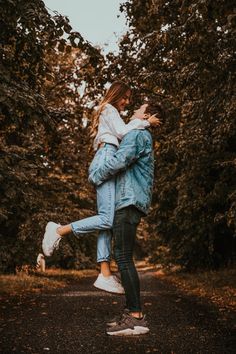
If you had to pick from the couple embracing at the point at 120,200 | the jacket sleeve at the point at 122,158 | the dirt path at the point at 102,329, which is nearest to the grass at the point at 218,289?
the dirt path at the point at 102,329

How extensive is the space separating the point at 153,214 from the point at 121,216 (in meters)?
19.0

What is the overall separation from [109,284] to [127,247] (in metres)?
0.40

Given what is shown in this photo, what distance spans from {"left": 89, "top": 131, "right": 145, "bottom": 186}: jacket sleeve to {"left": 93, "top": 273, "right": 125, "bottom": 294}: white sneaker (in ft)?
3.03

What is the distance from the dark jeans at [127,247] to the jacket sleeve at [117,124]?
0.75 meters

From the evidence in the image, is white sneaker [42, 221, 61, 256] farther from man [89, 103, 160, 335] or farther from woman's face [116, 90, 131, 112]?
woman's face [116, 90, 131, 112]

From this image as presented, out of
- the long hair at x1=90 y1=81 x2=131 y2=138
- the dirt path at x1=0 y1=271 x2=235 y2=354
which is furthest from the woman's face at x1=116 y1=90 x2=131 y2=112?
the dirt path at x1=0 y1=271 x2=235 y2=354

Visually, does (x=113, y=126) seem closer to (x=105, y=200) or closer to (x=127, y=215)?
(x=105, y=200)

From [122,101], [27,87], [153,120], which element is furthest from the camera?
[27,87]

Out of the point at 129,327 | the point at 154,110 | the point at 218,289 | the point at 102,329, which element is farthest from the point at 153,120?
the point at 218,289

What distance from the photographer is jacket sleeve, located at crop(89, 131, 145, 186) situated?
16.4 feet

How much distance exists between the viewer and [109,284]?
5.12 metres

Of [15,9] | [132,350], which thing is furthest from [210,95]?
[132,350]

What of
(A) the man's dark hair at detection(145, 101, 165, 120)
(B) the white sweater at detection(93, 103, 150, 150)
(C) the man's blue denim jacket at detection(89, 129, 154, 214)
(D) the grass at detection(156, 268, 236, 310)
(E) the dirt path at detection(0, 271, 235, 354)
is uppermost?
(A) the man's dark hair at detection(145, 101, 165, 120)

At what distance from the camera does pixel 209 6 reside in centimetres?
755
